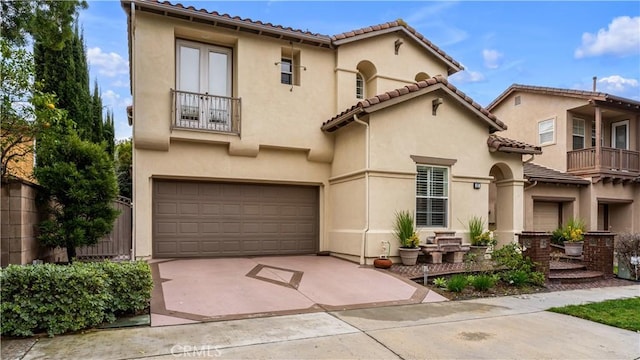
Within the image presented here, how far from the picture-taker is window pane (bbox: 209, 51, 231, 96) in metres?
12.4

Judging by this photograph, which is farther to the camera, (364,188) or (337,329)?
(364,188)

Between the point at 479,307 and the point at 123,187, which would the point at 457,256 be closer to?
the point at 479,307

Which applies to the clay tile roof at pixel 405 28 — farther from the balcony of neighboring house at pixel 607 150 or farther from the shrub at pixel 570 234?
the balcony of neighboring house at pixel 607 150

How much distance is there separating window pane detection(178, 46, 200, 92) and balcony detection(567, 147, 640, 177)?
1681 cm

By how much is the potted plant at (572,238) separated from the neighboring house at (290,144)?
5.71ft

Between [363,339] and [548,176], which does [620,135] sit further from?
[363,339]

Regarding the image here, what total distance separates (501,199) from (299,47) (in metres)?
8.64

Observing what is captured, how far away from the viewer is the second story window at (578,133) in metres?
19.4

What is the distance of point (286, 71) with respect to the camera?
1320 centimetres

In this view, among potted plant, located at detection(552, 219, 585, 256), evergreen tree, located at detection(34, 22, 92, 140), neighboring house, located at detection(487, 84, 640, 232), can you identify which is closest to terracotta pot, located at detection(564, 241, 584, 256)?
potted plant, located at detection(552, 219, 585, 256)

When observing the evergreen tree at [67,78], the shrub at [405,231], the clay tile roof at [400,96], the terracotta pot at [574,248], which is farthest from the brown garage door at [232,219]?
the terracotta pot at [574,248]

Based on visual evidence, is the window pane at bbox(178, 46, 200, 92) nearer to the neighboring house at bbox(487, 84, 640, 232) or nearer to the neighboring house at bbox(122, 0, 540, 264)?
the neighboring house at bbox(122, 0, 540, 264)

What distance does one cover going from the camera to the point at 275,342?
5.55 m

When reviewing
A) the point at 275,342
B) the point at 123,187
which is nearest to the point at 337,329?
the point at 275,342
